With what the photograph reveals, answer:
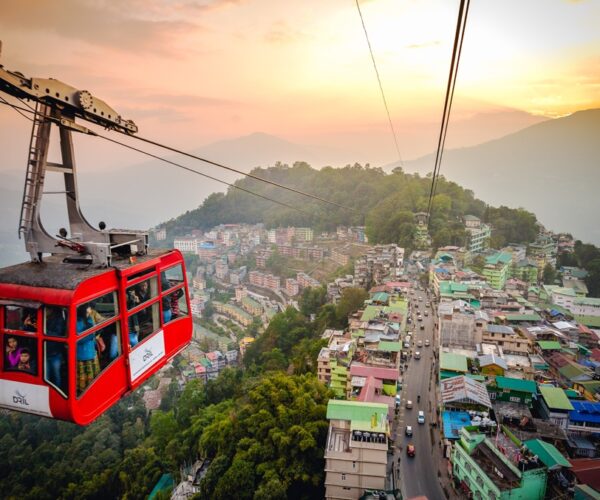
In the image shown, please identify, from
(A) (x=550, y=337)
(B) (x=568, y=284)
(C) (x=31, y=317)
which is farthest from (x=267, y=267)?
(C) (x=31, y=317)

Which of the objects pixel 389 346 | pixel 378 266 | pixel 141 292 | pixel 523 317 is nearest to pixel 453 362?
pixel 389 346

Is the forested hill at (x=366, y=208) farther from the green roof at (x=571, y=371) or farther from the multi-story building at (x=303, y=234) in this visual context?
the green roof at (x=571, y=371)

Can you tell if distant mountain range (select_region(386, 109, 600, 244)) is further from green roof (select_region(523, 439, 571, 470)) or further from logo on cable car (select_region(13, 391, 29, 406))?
logo on cable car (select_region(13, 391, 29, 406))

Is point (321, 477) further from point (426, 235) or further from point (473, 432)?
point (426, 235)

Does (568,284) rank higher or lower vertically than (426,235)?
lower

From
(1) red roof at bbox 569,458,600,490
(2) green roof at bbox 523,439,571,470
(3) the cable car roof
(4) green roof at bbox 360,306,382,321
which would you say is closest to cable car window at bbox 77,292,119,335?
(3) the cable car roof

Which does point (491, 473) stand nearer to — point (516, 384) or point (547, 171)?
point (516, 384)

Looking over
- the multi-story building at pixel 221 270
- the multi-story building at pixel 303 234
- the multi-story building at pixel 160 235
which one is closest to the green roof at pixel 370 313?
the multi-story building at pixel 303 234
